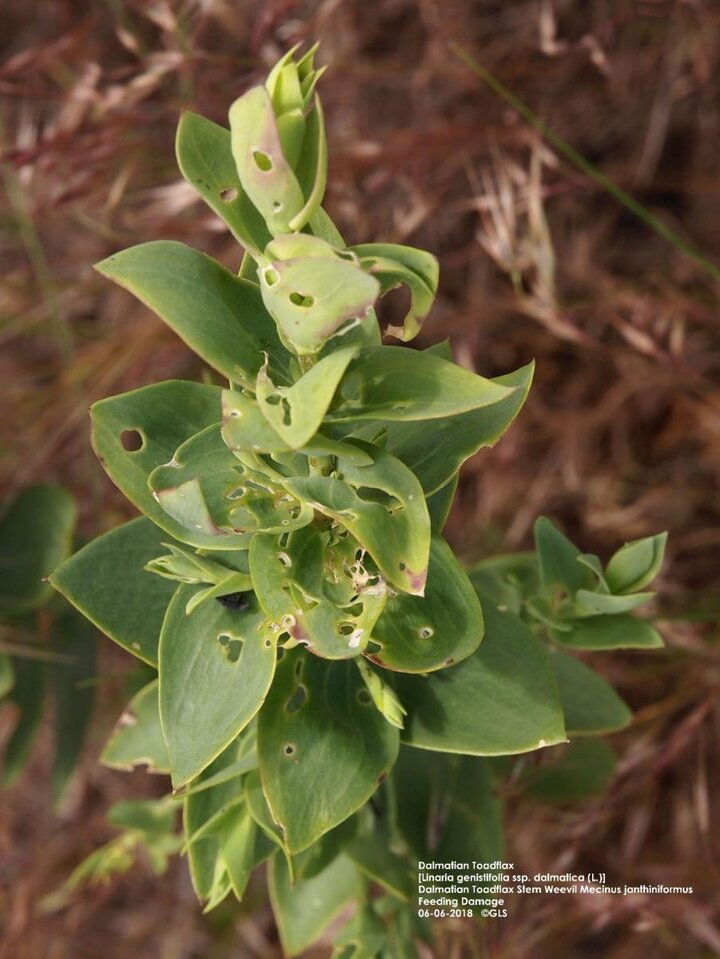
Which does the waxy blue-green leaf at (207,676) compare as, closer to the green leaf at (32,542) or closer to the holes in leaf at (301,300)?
the holes in leaf at (301,300)

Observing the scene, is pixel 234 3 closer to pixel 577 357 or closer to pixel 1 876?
pixel 577 357

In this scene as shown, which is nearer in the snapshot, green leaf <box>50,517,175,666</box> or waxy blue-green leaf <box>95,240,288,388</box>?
waxy blue-green leaf <box>95,240,288,388</box>

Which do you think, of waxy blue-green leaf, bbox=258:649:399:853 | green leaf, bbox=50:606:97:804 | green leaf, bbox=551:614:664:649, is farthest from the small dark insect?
green leaf, bbox=50:606:97:804

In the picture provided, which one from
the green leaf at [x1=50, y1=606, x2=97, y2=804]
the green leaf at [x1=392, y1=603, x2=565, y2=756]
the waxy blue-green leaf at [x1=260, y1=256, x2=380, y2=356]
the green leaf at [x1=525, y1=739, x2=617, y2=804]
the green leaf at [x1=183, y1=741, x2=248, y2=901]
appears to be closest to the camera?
the waxy blue-green leaf at [x1=260, y1=256, x2=380, y2=356]

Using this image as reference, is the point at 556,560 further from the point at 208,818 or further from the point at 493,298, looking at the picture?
the point at 493,298

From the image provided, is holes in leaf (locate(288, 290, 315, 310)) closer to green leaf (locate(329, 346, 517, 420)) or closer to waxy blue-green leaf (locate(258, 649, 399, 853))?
green leaf (locate(329, 346, 517, 420))

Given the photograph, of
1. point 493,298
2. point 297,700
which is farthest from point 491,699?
point 493,298
